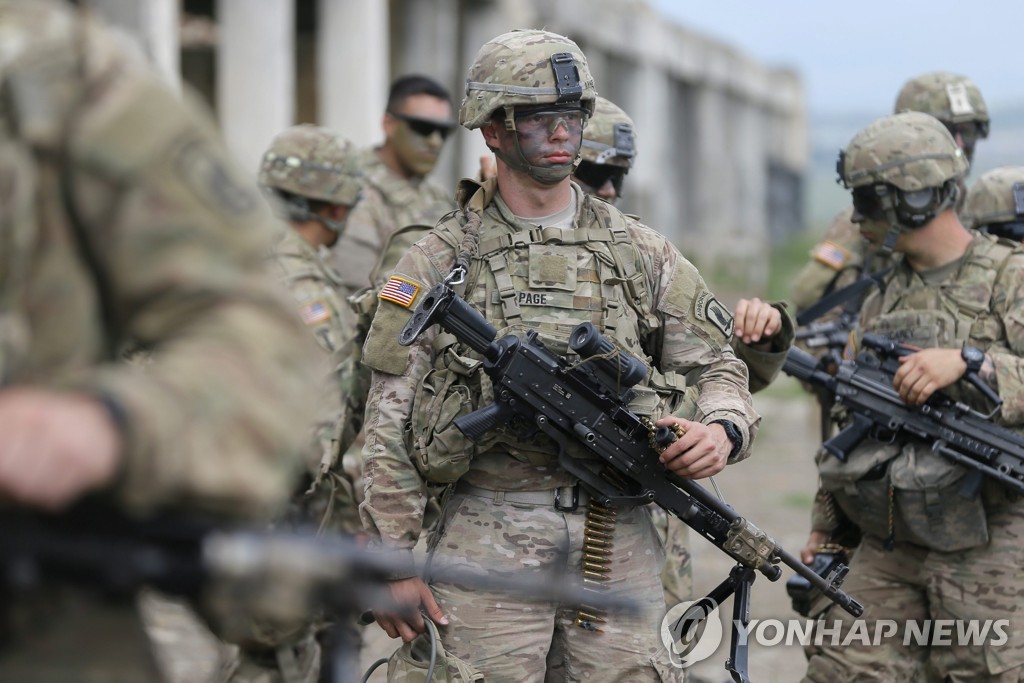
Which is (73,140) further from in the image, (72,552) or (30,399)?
(72,552)

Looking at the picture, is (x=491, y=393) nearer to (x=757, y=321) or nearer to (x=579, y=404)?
(x=579, y=404)

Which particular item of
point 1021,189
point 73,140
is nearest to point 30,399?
point 73,140

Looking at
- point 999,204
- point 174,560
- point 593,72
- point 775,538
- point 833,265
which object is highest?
point 174,560

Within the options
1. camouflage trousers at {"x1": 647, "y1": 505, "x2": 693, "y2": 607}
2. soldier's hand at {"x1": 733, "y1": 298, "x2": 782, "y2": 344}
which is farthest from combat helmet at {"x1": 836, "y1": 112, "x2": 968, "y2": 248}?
camouflage trousers at {"x1": 647, "y1": 505, "x2": 693, "y2": 607}

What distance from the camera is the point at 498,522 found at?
4.12 metres

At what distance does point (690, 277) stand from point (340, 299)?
190cm

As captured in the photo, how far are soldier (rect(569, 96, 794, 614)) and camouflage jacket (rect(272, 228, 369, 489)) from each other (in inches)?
41.1

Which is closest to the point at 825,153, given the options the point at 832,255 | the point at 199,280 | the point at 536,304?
the point at 832,255

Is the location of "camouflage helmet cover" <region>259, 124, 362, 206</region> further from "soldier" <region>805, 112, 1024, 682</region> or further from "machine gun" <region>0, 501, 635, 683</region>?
"machine gun" <region>0, 501, 635, 683</region>

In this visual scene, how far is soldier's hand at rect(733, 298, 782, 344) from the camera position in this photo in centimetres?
481

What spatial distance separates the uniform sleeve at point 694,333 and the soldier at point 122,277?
2.48 metres

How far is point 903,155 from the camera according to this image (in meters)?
5.25

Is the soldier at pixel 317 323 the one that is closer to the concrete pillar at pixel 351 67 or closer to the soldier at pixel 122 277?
the soldier at pixel 122 277

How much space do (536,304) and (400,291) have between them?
→ 0.38 metres
